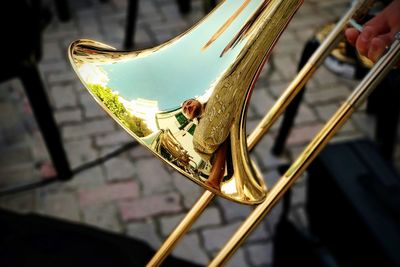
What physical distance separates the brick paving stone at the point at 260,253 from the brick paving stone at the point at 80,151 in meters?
0.89

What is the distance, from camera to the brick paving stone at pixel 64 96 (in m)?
2.67

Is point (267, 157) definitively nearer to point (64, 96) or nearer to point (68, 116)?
point (68, 116)

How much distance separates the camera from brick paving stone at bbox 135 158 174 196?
2238 mm

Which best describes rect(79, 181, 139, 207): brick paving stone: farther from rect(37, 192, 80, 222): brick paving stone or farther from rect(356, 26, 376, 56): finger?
rect(356, 26, 376, 56): finger

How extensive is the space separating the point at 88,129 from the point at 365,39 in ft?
5.80

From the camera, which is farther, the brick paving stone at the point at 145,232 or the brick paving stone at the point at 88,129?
the brick paving stone at the point at 88,129

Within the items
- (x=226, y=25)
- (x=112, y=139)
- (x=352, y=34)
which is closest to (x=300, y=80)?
(x=352, y=34)

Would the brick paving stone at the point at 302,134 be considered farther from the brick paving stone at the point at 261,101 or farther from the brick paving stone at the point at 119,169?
the brick paving stone at the point at 119,169

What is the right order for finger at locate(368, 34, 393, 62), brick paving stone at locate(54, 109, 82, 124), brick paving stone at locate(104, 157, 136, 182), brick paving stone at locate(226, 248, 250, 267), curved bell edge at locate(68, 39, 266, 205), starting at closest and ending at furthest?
1. curved bell edge at locate(68, 39, 266, 205)
2. finger at locate(368, 34, 393, 62)
3. brick paving stone at locate(226, 248, 250, 267)
4. brick paving stone at locate(104, 157, 136, 182)
5. brick paving stone at locate(54, 109, 82, 124)

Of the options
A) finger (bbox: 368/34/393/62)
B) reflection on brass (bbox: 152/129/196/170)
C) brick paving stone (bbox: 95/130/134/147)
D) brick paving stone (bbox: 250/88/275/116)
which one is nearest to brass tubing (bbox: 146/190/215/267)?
reflection on brass (bbox: 152/129/196/170)

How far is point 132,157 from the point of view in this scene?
240 centimetres

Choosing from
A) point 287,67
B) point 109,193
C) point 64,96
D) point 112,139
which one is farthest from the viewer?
point 287,67

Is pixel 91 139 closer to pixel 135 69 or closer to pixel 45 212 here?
pixel 45 212

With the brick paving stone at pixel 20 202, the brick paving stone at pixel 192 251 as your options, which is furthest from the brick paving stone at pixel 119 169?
the brick paving stone at pixel 192 251
